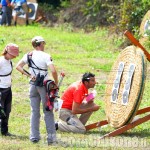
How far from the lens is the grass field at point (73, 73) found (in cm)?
1052

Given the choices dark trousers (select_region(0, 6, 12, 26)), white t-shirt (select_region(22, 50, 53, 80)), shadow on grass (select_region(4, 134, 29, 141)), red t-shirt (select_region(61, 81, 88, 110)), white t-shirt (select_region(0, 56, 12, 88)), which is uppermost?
white t-shirt (select_region(22, 50, 53, 80))

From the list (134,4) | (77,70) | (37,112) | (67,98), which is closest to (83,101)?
(67,98)

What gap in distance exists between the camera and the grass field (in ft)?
34.5

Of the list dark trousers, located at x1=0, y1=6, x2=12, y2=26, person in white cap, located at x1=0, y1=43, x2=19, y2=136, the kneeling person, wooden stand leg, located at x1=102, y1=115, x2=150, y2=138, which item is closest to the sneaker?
wooden stand leg, located at x1=102, y1=115, x2=150, y2=138

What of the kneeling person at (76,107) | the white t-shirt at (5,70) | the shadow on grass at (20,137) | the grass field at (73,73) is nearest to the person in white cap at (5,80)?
the white t-shirt at (5,70)

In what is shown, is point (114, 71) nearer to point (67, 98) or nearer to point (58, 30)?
point (67, 98)

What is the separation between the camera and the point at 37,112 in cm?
1041

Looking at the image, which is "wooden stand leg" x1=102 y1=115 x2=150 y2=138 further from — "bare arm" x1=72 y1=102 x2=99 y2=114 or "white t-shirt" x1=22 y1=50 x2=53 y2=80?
"white t-shirt" x1=22 y1=50 x2=53 y2=80

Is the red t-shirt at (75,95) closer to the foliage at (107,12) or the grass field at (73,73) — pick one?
the grass field at (73,73)

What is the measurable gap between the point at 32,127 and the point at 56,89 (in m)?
0.75

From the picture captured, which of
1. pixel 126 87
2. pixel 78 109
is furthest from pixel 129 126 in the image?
pixel 78 109

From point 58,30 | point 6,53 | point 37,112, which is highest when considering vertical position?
point 6,53

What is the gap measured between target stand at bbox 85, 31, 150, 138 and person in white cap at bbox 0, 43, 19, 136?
4.51 feet

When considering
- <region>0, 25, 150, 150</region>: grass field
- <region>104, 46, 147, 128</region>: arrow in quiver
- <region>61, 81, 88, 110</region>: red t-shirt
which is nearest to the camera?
<region>0, 25, 150, 150</region>: grass field
